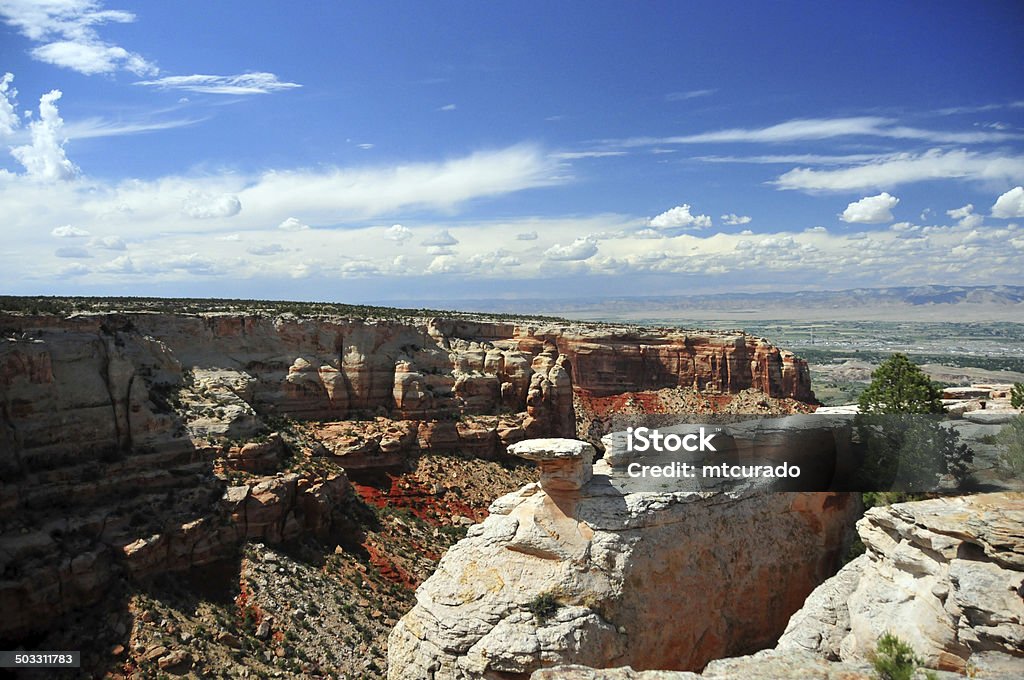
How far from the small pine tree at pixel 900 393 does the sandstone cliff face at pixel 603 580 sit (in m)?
7.84

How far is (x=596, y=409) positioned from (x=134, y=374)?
53.2m

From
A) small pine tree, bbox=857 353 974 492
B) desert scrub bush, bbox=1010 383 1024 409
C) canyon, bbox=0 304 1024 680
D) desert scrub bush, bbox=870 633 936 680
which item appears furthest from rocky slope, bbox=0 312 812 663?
desert scrub bush, bbox=1010 383 1024 409

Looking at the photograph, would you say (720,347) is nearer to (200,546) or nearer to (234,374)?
(234,374)

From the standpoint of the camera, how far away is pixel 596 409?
79.4 meters

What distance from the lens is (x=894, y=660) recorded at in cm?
1438

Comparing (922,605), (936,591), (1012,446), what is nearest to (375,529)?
(922,605)

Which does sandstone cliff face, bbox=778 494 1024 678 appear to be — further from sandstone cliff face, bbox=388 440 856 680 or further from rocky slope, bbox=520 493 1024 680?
sandstone cliff face, bbox=388 440 856 680

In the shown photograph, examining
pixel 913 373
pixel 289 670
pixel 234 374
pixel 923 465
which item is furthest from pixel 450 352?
pixel 923 465

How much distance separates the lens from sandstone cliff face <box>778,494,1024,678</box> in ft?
46.5

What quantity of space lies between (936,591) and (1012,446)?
786 centimetres

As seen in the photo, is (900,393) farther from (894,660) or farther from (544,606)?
(544,606)

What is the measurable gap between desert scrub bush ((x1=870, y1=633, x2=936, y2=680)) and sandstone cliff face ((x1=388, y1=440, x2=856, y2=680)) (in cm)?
574

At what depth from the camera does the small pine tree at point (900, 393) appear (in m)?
27.7

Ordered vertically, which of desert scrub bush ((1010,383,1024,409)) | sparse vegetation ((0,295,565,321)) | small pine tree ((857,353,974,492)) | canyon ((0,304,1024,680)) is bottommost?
canyon ((0,304,1024,680))
